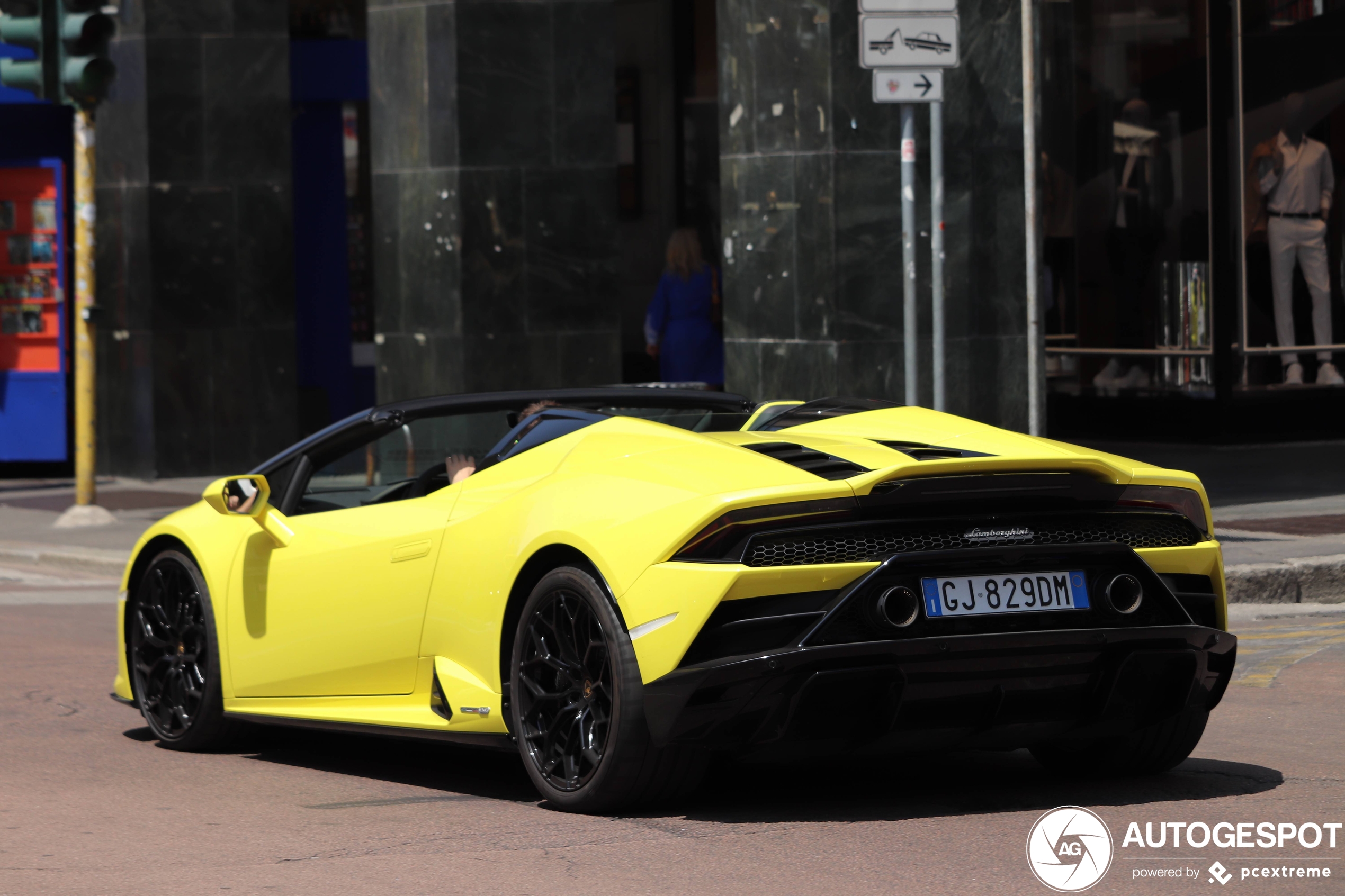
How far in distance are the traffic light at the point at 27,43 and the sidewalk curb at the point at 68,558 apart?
127 inches

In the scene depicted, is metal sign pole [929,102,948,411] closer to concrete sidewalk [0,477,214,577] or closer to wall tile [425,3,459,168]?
concrete sidewalk [0,477,214,577]

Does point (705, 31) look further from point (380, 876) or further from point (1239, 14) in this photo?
point (380, 876)

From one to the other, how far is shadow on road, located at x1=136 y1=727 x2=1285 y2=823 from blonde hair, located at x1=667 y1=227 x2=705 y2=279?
9065 mm

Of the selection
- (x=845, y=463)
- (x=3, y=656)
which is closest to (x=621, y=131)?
(x=3, y=656)

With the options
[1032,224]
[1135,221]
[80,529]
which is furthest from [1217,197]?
[80,529]

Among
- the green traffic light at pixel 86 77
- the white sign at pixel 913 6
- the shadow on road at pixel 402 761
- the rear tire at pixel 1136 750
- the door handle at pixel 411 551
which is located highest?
the green traffic light at pixel 86 77

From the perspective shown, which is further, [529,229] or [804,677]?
[529,229]

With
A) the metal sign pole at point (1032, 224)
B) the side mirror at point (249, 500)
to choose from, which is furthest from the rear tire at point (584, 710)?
the metal sign pole at point (1032, 224)

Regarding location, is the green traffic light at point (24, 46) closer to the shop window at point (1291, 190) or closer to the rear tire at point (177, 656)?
the rear tire at point (177, 656)

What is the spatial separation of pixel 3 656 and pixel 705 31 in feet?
37.9

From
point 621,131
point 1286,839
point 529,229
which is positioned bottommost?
point 1286,839

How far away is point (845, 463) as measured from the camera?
17.9ft

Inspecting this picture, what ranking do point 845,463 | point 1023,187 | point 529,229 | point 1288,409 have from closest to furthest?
point 845,463 → point 1023,187 → point 529,229 → point 1288,409

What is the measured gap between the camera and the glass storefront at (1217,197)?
56.1 ft
